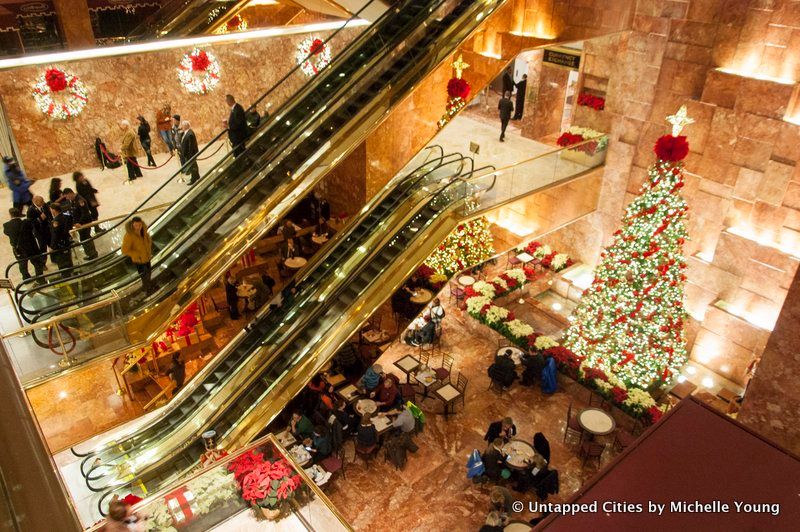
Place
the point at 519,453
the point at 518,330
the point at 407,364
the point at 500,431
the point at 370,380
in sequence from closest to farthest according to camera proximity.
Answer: the point at 519,453 → the point at 500,431 → the point at 370,380 → the point at 407,364 → the point at 518,330

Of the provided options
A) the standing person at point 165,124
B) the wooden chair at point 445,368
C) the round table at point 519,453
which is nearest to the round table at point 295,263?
the standing person at point 165,124

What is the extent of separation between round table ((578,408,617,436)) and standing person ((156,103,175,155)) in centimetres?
1041

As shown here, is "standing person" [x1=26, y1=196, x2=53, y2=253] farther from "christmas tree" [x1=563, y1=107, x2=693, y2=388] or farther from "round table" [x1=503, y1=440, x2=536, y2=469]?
"christmas tree" [x1=563, y1=107, x2=693, y2=388]

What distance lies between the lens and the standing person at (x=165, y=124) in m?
13.6

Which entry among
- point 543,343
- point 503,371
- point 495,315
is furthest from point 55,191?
point 543,343

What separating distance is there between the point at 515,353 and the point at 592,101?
6.49 metres

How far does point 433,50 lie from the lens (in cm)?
1212

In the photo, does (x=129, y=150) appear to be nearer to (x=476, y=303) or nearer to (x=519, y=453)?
(x=476, y=303)

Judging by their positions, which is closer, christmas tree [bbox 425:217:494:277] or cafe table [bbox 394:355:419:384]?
cafe table [bbox 394:355:419:384]

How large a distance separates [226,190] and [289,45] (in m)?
5.87

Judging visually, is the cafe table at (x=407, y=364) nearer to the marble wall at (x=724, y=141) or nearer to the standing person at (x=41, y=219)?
the marble wall at (x=724, y=141)

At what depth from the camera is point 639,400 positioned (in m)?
11.3

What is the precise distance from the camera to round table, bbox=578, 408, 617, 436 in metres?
10.5

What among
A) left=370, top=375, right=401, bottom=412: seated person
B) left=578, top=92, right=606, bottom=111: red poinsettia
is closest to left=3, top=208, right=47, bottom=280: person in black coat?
left=370, top=375, right=401, bottom=412: seated person
